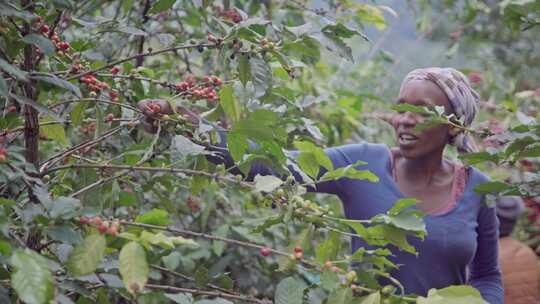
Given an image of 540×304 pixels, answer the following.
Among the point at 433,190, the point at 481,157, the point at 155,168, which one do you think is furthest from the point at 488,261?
the point at 155,168

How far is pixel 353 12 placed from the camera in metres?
2.96

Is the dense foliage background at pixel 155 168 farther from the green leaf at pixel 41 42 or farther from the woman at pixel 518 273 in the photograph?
the woman at pixel 518 273

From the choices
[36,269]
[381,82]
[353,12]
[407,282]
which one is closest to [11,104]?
[36,269]

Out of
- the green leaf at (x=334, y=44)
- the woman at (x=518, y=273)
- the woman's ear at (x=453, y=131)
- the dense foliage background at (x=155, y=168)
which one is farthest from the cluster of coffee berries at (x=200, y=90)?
the woman at (x=518, y=273)

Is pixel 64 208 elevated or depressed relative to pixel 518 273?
elevated

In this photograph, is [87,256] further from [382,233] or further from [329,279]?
[382,233]

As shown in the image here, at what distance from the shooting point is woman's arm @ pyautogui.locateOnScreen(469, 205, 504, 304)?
2.34 metres

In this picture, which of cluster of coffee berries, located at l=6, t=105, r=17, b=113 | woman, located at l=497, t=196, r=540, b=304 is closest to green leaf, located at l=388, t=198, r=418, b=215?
cluster of coffee berries, located at l=6, t=105, r=17, b=113

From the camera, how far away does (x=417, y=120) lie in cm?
214

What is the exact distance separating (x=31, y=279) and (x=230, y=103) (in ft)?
2.02

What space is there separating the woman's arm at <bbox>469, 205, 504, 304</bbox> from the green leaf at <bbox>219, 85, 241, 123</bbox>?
39.7 inches

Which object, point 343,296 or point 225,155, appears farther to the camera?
point 225,155

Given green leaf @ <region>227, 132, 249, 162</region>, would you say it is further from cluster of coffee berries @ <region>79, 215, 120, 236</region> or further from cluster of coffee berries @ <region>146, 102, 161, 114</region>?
cluster of coffee berries @ <region>79, 215, 120, 236</region>

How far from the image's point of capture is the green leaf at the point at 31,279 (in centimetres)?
108
